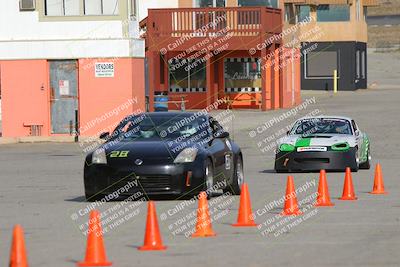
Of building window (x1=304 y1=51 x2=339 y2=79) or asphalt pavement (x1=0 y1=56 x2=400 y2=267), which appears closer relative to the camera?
asphalt pavement (x1=0 y1=56 x2=400 y2=267)

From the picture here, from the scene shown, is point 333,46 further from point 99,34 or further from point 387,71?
point 99,34

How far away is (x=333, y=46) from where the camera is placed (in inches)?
2830

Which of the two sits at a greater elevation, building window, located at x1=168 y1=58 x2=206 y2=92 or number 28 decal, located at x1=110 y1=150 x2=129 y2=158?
number 28 decal, located at x1=110 y1=150 x2=129 y2=158

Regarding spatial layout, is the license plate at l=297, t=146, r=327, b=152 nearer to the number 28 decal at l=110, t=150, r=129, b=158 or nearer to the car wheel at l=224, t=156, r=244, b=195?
the car wheel at l=224, t=156, r=244, b=195

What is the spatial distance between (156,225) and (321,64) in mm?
59007

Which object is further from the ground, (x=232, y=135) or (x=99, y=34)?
(x=99, y=34)

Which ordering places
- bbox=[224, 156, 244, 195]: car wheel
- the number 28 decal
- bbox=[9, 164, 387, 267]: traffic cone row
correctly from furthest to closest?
1. bbox=[224, 156, 244, 195]: car wheel
2. the number 28 decal
3. bbox=[9, 164, 387, 267]: traffic cone row

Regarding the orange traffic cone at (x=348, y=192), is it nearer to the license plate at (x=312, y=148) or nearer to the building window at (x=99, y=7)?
the license plate at (x=312, y=148)

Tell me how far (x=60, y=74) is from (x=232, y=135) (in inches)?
223

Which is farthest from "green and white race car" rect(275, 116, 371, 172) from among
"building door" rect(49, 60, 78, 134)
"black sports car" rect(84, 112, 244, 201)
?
"building door" rect(49, 60, 78, 134)

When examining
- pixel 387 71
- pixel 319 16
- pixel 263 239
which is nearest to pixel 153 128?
pixel 263 239

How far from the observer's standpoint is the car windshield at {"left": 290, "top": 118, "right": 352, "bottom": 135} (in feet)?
95.4

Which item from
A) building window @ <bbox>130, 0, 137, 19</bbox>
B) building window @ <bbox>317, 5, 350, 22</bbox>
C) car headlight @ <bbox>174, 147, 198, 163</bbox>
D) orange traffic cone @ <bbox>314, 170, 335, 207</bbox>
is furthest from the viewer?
building window @ <bbox>317, 5, 350, 22</bbox>

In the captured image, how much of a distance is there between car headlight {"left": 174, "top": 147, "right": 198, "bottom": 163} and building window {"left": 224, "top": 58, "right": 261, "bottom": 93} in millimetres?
33438
